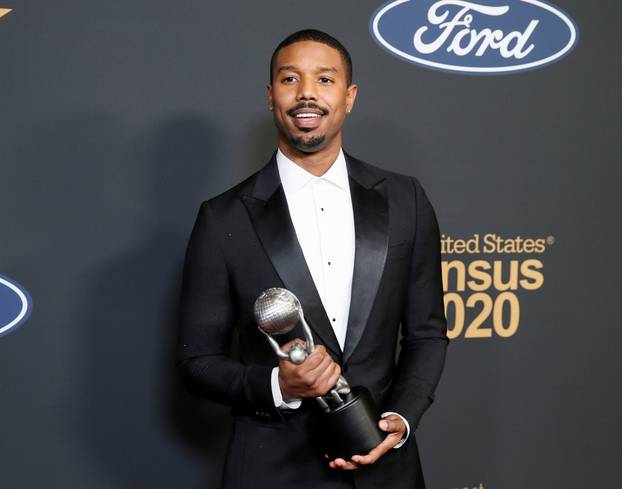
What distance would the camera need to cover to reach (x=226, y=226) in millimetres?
1454

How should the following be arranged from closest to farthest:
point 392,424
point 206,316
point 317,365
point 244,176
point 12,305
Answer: point 317,365
point 392,424
point 206,316
point 12,305
point 244,176

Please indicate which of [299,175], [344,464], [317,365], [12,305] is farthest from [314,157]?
[12,305]

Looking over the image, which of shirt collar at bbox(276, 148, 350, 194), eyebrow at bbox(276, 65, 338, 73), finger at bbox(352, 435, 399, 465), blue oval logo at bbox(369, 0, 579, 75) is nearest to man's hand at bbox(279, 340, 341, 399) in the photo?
finger at bbox(352, 435, 399, 465)

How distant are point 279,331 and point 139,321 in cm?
96

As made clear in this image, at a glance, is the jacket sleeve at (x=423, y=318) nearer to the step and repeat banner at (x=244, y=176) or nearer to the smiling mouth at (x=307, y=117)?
the smiling mouth at (x=307, y=117)

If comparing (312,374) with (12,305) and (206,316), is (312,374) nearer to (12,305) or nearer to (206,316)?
(206,316)

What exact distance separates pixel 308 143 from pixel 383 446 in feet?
1.73

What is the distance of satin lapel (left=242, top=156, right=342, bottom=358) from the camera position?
140cm

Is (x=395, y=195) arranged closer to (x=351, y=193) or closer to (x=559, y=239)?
(x=351, y=193)

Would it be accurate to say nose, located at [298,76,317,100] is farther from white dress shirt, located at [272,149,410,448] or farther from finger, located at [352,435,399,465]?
finger, located at [352,435,399,465]

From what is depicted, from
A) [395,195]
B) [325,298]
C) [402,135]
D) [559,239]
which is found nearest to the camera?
[325,298]

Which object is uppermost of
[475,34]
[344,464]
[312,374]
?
[475,34]

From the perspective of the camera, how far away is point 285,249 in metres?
1.42

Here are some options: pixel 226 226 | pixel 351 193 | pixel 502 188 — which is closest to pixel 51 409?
pixel 226 226
